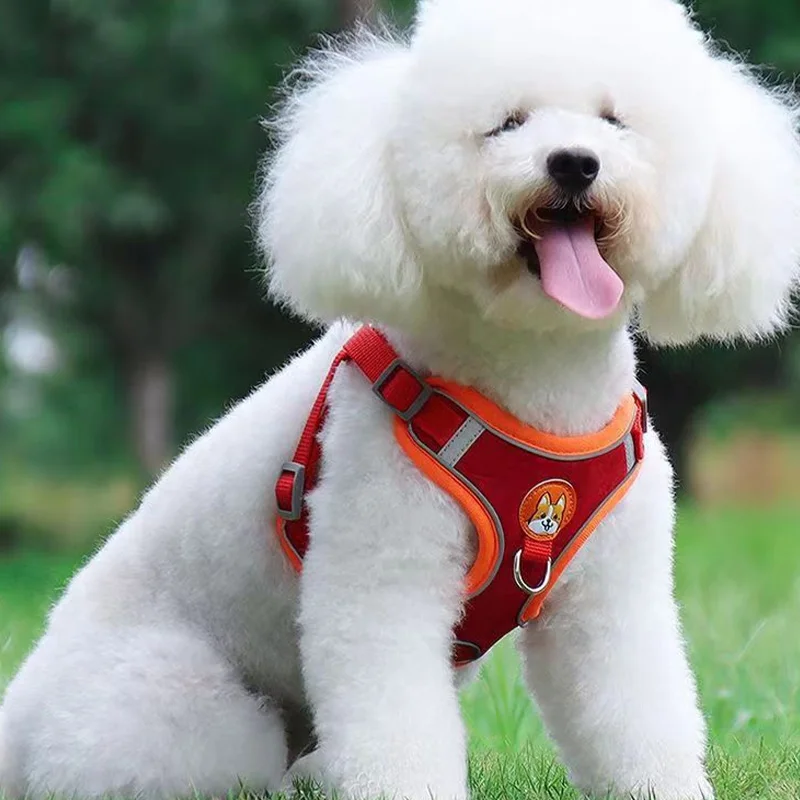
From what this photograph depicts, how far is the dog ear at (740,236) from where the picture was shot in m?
2.98

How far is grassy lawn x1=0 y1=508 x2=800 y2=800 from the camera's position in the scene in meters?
3.56

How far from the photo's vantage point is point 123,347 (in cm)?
1681

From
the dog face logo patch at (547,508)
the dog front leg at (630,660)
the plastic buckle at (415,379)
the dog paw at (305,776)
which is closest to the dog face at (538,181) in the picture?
the plastic buckle at (415,379)

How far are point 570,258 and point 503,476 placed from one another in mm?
471

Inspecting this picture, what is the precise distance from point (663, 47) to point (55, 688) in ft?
6.18

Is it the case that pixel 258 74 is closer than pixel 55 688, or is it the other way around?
pixel 55 688

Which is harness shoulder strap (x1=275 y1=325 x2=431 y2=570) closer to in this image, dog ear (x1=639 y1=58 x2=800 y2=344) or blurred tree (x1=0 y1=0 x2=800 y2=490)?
dog ear (x1=639 y1=58 x2=800 y2=344)

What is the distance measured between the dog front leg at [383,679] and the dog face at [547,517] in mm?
204

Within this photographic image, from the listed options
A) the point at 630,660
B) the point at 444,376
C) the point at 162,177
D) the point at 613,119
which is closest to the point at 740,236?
the point at 613,119

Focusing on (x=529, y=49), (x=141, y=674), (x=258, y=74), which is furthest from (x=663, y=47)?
(x=258, y=74)

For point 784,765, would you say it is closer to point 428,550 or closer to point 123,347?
point 428,550

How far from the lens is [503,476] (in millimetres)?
3012

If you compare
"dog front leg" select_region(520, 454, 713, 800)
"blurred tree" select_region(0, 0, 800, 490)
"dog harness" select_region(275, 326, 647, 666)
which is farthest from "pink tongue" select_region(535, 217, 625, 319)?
"blurred tree" select_region(0, 0, 800, 490)

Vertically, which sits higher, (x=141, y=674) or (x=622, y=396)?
(x=622, y=396)
